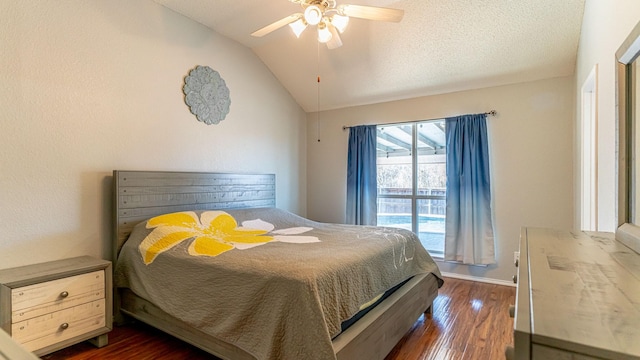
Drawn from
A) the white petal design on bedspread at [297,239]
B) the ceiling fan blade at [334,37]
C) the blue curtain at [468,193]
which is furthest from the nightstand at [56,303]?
the blue curtain at [468,193]

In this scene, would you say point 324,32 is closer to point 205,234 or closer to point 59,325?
point 205,234

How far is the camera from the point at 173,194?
9.80ft

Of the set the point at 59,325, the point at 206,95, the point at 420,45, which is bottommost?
the point at 59,325

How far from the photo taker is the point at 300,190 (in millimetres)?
4969

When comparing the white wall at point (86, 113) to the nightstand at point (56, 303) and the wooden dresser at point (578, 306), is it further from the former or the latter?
the wooden dresser at point (578, 306)

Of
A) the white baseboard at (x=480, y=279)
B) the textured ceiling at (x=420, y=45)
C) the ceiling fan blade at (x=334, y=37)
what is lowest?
the white baseboard at (x=480, y=279)

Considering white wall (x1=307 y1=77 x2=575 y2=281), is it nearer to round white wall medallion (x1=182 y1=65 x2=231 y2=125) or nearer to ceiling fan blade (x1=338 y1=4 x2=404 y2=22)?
ceiling fan blade (x1=338 y1=4 x2=404 y2=22)

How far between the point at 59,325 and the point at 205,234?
106cm

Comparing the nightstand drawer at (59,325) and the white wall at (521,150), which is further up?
the white wall at (521,150)

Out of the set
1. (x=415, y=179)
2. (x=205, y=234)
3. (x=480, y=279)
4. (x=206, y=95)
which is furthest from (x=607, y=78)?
(x=206, y=95)

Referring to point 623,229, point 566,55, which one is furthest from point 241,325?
point 566,55

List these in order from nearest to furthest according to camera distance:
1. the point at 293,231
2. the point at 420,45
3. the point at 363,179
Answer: the point at 293,231
the point at 420,45
the point at 363,179

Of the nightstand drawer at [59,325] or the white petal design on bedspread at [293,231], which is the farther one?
the white petal design on bedspread at [293,231]

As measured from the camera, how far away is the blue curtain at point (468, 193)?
3.68m
